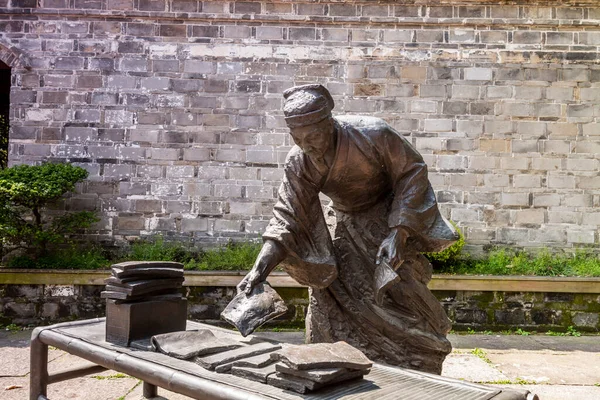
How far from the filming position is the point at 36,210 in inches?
270

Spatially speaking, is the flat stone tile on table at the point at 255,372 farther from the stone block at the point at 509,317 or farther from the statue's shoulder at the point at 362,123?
the stone block at the point at 509,317

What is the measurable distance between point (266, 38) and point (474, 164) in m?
3.56

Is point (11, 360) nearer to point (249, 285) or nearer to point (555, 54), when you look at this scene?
point (249, 285)

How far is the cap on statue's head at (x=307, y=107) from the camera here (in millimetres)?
2459

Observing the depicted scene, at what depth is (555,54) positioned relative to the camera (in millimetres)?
7344

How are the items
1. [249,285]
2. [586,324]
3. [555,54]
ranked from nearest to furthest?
[249,285] < [586,324] < [555,54]

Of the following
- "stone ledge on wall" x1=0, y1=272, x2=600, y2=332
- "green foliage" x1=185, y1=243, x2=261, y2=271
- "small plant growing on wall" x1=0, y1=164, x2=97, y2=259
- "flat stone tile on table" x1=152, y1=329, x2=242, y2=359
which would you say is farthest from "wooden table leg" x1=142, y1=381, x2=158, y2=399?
"small plant growing on wall" x1=0, y1=164, x2=97, y2=259

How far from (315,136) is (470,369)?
315cm

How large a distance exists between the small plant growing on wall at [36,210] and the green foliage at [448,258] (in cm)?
476

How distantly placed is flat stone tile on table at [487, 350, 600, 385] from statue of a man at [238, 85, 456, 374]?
2.11m

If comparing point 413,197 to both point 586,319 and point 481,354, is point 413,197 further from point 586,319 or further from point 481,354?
point 586,319

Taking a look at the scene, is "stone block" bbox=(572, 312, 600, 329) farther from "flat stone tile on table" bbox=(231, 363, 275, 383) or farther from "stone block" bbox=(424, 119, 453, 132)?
"flat stone tile on table" bbox=(231, 363, 275, 383)

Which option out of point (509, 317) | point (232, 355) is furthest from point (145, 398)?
point (509, 317)

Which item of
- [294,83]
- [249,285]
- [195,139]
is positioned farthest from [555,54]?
[249,285]
